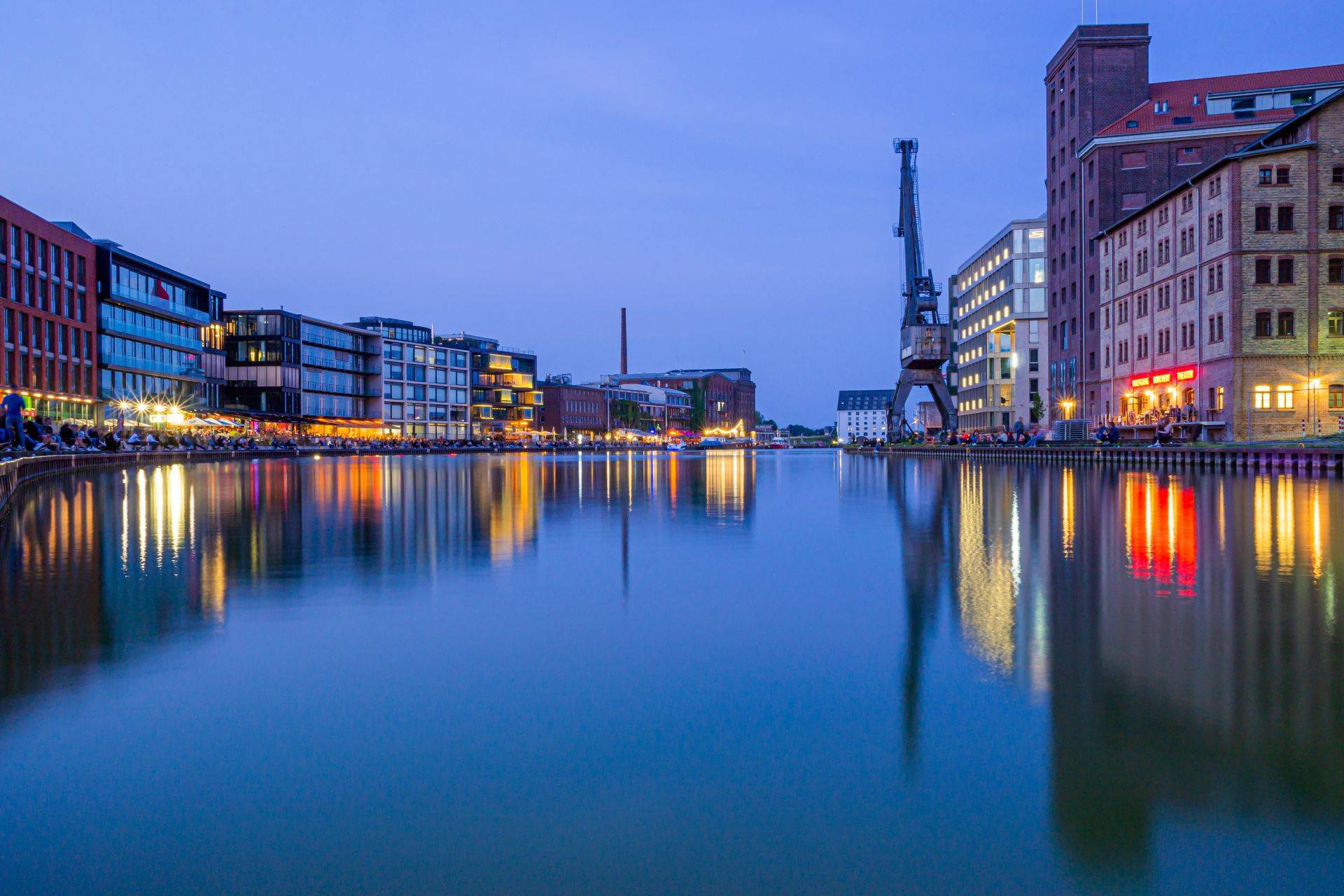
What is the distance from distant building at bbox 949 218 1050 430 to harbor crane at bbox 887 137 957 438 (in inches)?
665

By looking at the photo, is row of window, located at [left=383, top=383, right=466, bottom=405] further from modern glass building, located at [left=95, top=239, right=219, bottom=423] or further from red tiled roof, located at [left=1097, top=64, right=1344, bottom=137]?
red tiled roof, located at [left=1097, top=64, right=1344, bottom=137]

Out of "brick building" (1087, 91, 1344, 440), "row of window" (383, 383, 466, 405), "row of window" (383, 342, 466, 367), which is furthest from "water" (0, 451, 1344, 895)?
"row of window" (383, 342, 466, 367)

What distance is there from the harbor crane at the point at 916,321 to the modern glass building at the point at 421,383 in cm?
7698

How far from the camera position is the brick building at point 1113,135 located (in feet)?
261

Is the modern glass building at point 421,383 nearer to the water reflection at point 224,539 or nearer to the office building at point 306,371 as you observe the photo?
the office building at point 306,371

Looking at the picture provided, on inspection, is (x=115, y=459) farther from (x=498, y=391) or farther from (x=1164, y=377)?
(x=498, y=391)

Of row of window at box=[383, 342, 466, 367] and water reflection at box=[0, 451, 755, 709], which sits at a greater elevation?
row of window at box=[383, 342, 466, 367]

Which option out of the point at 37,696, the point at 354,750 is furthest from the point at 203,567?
the point at 354,750

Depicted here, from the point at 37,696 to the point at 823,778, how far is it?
5.33m

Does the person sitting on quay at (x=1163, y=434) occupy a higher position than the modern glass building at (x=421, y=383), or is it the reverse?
the modern glass building at (x=421, y=383)

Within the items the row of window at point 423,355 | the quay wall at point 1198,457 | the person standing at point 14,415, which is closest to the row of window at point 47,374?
the person standing at point 14,415

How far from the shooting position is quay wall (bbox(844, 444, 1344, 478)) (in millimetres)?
39625

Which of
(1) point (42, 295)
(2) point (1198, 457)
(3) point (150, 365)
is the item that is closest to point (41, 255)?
(1) point (42, 295)

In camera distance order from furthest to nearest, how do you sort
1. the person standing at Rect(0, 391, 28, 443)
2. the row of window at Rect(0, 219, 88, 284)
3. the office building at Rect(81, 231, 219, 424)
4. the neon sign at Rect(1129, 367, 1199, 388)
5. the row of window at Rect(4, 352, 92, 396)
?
the office building at Rect(81, 231, 219, 424) < the row of window at Rect(0, 219, 88, 284) < the row of window at Rect(4, 352, 92, 396) < the neon sign at Rect(1129, 367, 1199, 388) < the person standing at Rect(0, 391, 28, 443)
